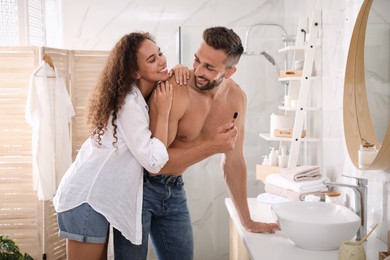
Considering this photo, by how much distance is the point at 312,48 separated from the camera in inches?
110

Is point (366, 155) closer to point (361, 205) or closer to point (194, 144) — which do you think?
point (361, 205)

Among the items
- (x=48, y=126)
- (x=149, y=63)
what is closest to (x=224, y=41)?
(x=149, y=63)

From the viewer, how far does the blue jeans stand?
2055mm

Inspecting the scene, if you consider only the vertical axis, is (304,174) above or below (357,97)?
below

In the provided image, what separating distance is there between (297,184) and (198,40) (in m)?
1.50

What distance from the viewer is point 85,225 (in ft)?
6.28

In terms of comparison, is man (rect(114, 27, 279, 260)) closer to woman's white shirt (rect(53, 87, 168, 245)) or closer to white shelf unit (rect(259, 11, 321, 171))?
woman's white shirt (rect(53, 87, 168, 245))

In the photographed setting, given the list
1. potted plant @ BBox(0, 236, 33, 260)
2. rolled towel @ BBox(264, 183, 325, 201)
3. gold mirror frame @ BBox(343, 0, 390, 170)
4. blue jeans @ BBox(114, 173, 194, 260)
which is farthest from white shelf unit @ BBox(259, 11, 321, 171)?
potted plant @ BBox(0, 236, 33, 260)

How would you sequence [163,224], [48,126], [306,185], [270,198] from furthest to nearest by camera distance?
[48,126] < [270,198] < [306,185] < [163,224]

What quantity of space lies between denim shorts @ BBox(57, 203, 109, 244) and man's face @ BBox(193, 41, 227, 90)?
29.3 inches

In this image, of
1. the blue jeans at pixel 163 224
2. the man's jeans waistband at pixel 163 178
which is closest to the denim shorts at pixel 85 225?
the blue jeans at pixel 163 224

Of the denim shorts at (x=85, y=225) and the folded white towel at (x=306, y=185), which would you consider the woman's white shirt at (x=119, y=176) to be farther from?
the folded white towel at (x=306, y=185)

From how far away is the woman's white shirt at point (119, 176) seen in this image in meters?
1.90

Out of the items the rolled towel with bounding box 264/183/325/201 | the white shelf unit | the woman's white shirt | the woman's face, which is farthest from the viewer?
the white shelf unit
